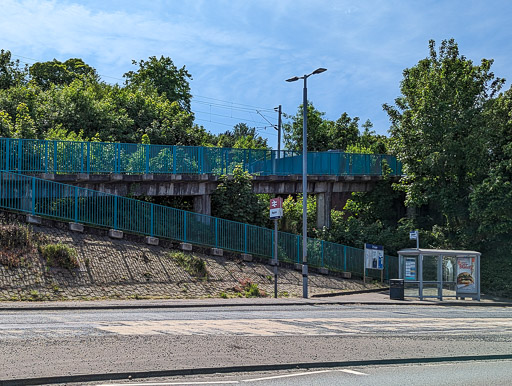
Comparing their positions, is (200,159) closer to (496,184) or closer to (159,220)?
(159,220)

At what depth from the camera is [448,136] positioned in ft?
118

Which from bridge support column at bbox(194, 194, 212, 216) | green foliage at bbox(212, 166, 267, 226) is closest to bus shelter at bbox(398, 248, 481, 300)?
green foliage at bbox(212, 166, 267, 226)

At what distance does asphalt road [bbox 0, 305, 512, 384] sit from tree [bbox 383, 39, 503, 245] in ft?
62.0

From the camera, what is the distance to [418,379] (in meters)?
9.00

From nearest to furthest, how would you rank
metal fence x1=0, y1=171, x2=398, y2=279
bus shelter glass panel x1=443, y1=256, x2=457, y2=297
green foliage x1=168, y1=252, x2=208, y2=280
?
metal fence x1=0, y1=171, x2=398, y2=279 < green foliage x1=168, y1=252, x2=208, y2=280 < bus shelter glass panel x1=443, y1=256, x2=457, y2=297

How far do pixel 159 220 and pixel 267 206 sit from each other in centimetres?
877

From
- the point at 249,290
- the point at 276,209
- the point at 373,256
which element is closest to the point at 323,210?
the point at 373,256

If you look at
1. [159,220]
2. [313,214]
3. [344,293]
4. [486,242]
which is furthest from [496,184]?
[159,220]

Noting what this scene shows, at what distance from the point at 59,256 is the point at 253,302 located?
24.2 feet

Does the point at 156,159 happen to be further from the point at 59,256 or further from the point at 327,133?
the point at 327,133

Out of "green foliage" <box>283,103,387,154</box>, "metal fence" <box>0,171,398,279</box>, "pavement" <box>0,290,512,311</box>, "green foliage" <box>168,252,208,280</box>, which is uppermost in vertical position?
"green foliage" <box>283,103,387,154</box>

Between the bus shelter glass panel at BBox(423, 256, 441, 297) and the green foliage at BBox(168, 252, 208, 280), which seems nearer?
the green foliage at BBox(168, 252, 208, 280)

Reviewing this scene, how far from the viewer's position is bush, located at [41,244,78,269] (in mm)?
22344

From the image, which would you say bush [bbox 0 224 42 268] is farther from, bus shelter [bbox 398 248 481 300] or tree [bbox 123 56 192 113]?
tree [bbox 123 56 192 113]
